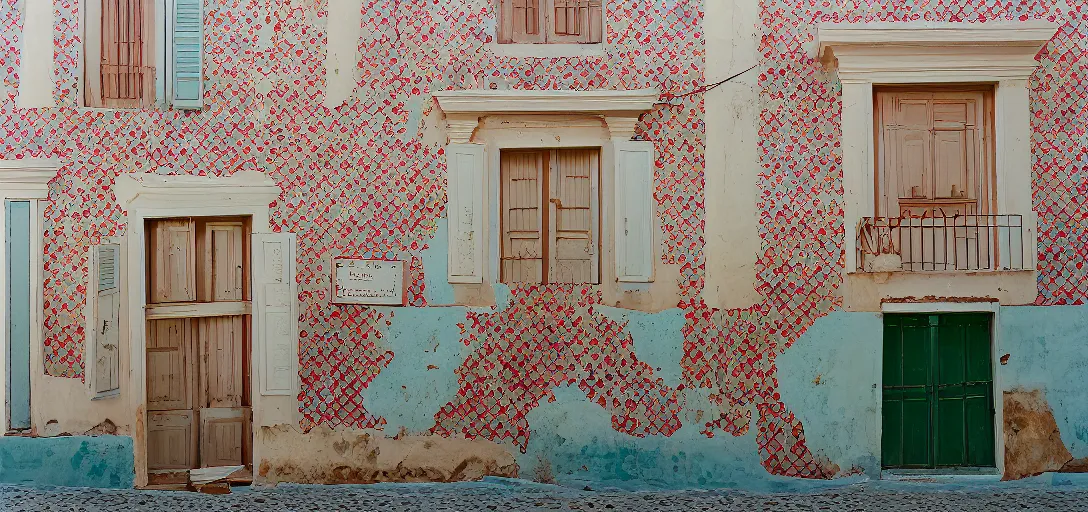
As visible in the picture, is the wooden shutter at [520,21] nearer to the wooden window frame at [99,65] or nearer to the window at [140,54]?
the window at [140,54]

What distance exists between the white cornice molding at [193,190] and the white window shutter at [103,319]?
435 millimetres

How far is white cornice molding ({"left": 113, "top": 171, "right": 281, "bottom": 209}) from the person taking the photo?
686 centimetres

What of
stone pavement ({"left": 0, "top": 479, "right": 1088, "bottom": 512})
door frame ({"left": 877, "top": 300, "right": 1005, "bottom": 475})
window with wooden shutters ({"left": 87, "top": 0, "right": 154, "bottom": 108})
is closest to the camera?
stone pavement ({"left": 0, "top": 479, "right": 1088, "bottom": 512})

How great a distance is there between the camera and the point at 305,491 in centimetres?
680

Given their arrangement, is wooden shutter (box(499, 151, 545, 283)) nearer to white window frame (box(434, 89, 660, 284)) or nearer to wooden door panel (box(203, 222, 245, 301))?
white window frame (box(434, 89, 660, 284))

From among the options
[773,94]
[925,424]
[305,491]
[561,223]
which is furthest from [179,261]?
[925,424]

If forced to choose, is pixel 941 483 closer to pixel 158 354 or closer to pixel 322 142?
pixel 322 142

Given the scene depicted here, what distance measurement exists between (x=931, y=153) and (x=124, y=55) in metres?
6.37

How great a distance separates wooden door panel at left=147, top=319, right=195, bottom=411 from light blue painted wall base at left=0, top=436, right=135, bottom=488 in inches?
15.9

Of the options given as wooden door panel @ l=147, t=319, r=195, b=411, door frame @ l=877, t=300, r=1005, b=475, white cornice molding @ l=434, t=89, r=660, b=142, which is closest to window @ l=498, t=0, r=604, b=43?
white cornice molding @ l=434, t=89, r=660, b=142

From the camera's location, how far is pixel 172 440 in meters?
7.07

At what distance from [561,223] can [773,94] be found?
6.29 ft

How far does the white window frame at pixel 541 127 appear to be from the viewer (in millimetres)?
6789

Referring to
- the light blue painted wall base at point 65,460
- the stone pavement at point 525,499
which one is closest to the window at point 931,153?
the stone pavement at point 525,499
